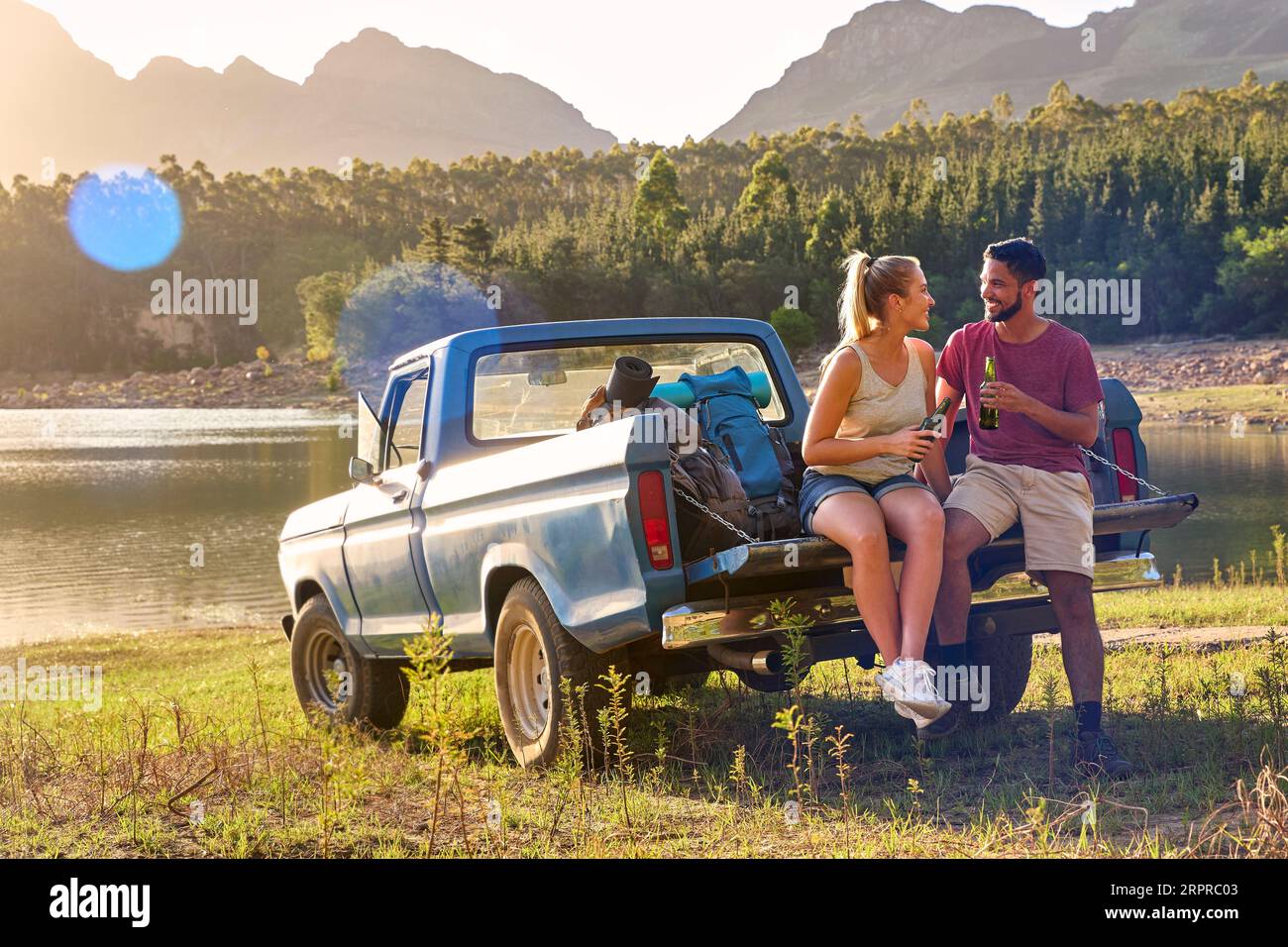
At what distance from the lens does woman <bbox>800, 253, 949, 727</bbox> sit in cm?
500

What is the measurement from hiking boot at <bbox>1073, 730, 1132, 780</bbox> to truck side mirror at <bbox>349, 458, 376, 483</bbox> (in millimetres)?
3787

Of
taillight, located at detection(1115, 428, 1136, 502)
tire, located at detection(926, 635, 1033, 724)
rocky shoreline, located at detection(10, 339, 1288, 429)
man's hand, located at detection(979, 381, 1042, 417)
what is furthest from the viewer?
rocky shoreline, located at detection(10, 339, 1288, 429)

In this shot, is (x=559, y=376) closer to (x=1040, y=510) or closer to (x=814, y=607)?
(x=814, y=607)

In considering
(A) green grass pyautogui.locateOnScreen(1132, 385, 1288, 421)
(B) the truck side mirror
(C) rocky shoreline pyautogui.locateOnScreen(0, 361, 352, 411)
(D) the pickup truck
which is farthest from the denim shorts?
(C) rocky shoreline pyautogui.locateOnScreen(0, 361, 352, 411)

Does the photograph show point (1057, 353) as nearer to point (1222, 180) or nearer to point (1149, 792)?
point (1149, 792)

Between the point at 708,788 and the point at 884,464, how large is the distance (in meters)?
1.45

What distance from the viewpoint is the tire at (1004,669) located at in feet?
21.8

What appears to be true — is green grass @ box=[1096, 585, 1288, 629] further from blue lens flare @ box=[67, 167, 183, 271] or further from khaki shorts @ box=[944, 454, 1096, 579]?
blue lens flare @ box=[67, 167, 183, 271]

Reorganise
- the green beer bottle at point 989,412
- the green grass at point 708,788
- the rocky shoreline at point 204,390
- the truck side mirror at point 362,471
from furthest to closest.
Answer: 1. the rocky shoreline at point 204,390
2. the truck side mirror at point 362,471
3. the green beer bottle at point 989,412
4. the green grass at point 708,788

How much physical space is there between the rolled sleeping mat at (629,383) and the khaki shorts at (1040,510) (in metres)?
1.34

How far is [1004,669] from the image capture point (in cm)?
667

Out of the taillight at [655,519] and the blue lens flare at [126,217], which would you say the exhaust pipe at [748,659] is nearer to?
the taillight at [655,519]

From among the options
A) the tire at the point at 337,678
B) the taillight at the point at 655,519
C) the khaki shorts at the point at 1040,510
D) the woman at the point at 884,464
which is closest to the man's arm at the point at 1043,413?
the khaki shorts at the point at 1040,510
